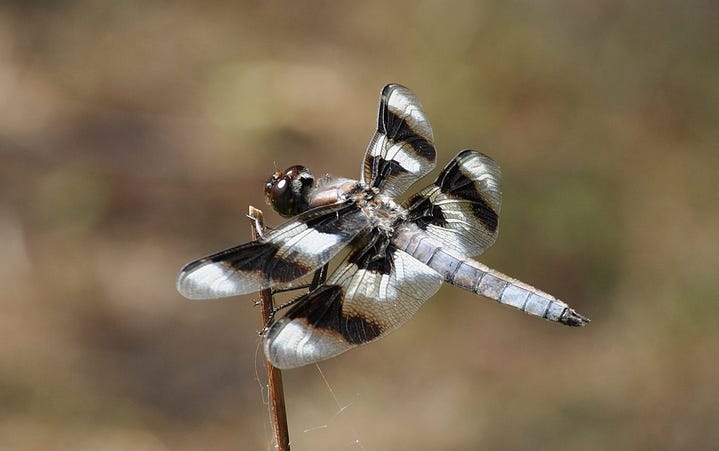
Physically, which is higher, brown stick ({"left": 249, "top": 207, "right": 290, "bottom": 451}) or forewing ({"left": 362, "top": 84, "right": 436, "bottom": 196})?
forewing ({"left": 362, "top": 84, "right": 436, "bottom": 196})

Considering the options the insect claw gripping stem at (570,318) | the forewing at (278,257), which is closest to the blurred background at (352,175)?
the forewing at (278,257)

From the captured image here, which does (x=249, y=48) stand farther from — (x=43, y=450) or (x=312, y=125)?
(x=43, y=450)

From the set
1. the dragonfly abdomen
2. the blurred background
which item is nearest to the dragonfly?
the dragonfly abdomen

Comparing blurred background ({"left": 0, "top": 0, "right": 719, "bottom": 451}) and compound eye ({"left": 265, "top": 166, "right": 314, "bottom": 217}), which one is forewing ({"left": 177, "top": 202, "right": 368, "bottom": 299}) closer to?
compound eye ({"left": 265, "top": 166, "right": 314, "bottom": 217})

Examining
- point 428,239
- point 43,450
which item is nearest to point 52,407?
point 43,450

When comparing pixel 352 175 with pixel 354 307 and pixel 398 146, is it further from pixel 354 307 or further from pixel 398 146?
pixel 354 307
